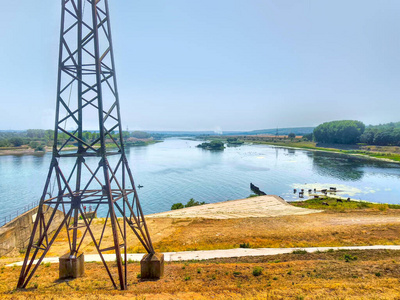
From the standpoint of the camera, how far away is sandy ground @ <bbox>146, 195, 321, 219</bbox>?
31.1 metres

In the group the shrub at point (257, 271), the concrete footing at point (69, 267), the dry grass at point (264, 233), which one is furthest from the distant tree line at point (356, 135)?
the concrete footing at point (69, 267)

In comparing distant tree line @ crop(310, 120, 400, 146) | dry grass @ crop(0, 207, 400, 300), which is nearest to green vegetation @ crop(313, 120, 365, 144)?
distant tree line @ crop(310, 120, 400, 146)

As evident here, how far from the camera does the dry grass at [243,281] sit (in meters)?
10.2

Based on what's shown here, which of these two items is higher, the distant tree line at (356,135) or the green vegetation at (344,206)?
the distant tree line at (356,135)

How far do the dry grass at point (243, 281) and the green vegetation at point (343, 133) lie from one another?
5470 inches

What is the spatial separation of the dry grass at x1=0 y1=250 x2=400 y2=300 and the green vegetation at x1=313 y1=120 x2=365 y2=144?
456 ft

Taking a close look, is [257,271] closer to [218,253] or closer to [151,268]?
[218,253]

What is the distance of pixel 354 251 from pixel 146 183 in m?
49.8

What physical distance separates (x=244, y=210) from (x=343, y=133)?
418 feet

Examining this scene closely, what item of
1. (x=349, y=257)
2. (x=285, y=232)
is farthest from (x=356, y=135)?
(x=349, y=257)

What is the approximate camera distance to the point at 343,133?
13862cm

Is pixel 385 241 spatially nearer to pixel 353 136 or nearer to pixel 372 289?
pixel 372 289

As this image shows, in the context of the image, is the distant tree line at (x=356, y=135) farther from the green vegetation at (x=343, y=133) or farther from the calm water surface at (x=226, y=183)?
the calm water surface at (x=226, y=183)

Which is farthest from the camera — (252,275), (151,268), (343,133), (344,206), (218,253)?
(343,133)
